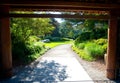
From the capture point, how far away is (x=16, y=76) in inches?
328

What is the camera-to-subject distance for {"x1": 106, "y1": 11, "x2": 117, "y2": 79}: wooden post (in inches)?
300

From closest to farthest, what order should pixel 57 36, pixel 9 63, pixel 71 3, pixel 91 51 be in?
pixel 71 3, pixel 9 63, pixel 91 51, pixel 57 36

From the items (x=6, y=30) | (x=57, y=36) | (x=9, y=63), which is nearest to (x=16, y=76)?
(x=9, y=63)

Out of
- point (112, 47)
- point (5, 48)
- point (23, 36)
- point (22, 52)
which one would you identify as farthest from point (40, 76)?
point (23, 36)

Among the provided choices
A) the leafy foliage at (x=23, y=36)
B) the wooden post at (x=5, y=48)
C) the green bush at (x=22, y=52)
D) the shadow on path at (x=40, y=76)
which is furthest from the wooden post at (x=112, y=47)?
the leafy foliage at (x=23, y=36)

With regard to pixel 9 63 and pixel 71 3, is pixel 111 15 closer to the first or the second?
pixel 71 3

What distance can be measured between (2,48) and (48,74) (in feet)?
8.15

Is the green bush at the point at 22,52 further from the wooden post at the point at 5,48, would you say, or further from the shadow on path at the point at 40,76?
the wooden post at the point at 5,48

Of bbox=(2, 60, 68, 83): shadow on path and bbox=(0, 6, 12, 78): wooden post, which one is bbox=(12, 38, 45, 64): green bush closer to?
bbox=(2, 60, 68, 83): shadow on path

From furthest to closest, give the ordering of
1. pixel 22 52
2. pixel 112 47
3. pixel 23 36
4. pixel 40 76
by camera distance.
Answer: pixel 23 36, pixel 22 52, pixel 40 76, pixel 112 47

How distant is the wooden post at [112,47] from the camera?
7607 millimetres

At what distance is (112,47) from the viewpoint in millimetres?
7758

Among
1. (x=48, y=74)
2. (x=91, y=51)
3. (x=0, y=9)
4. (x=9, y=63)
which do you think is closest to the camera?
(x=0, y=9)

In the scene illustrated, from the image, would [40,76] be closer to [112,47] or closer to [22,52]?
[112,47]
